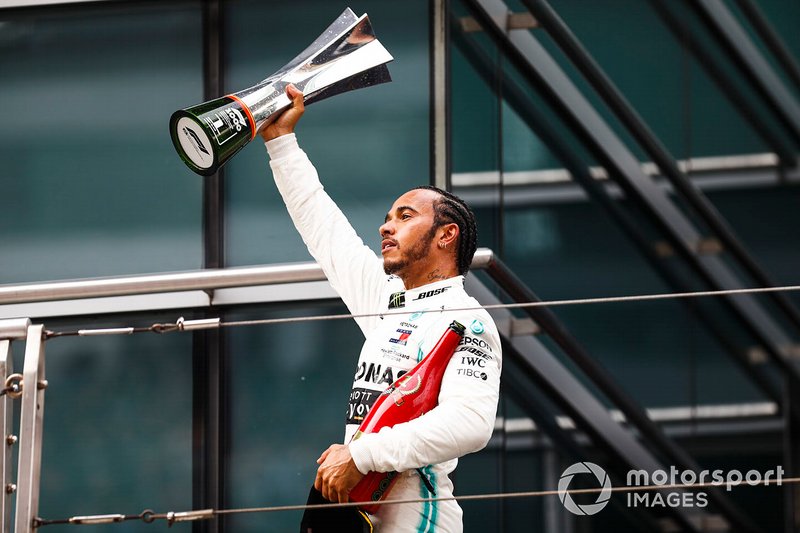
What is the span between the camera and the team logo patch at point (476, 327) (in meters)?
3.11

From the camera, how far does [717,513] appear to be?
495 centimetres

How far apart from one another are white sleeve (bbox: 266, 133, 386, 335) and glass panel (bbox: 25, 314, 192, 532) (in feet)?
3.71

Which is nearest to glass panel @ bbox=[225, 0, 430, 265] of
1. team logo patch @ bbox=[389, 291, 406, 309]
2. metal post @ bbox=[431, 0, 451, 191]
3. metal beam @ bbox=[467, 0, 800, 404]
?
metal post @ bbox=[431, 0, 451, 191]

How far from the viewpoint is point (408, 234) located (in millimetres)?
3363

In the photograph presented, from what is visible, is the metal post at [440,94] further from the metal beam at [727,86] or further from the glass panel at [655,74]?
the metal beam at [727,86]

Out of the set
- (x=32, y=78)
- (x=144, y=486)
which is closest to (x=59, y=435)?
(x=144, y=486)

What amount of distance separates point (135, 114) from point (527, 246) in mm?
1344

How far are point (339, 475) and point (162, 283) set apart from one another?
4.40 feet

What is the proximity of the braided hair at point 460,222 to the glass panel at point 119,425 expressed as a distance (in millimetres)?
1448

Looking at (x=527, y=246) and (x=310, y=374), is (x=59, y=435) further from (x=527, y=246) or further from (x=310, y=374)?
(x=527, y=246)

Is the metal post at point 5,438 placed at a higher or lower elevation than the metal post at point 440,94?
lower

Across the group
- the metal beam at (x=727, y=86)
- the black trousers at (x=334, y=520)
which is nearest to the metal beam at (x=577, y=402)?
the metal beam at (x=727, y=86)

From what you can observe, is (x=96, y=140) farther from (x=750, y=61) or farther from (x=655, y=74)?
(x=750, y=61)

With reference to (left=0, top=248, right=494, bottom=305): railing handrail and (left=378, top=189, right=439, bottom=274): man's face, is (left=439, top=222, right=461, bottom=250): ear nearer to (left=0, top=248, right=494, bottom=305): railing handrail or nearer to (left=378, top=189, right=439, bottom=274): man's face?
(left=378, top=189, right=439, bottom=274): man's face
